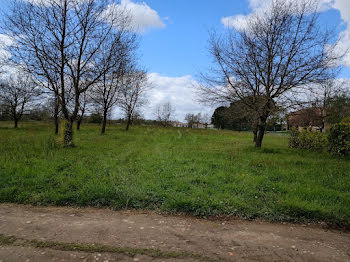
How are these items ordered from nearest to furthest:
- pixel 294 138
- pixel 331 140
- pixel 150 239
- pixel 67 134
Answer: pixel 150 239 < pixel 331 140 < pixel 67 134 < pixel 294 138

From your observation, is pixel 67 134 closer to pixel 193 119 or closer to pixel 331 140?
pixel 331 140

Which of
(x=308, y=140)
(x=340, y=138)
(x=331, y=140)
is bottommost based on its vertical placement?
(x=308, y=140)

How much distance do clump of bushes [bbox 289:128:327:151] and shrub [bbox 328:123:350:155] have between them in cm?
105

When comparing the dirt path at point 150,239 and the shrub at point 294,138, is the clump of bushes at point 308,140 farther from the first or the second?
the dirt path at point 150,239

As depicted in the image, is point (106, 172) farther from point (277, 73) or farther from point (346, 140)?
point (346, 140)

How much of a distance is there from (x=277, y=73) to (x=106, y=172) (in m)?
8.93

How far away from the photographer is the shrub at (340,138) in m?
8.59

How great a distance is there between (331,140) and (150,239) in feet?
32.5

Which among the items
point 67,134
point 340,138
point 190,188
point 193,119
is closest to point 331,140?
point 340,138

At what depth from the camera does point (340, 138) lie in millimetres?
8820

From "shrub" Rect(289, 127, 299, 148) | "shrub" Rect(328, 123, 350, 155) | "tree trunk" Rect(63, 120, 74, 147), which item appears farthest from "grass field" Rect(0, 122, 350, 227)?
"shrub" Rect(289, 127, 299, 148)

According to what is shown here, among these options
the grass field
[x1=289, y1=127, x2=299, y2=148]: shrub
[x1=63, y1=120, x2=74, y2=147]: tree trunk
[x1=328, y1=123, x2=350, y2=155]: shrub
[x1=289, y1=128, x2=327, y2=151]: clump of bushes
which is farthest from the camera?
[x1=289, y1=127, x2=299, y2=148]: shrub

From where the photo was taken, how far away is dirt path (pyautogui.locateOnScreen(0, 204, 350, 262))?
246 centimetres

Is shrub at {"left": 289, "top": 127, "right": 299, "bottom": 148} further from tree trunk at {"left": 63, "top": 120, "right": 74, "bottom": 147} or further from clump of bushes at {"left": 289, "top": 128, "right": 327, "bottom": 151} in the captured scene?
tree trunk at {"left": 63, "top": 120, "right": 74, "bottom": 147}
